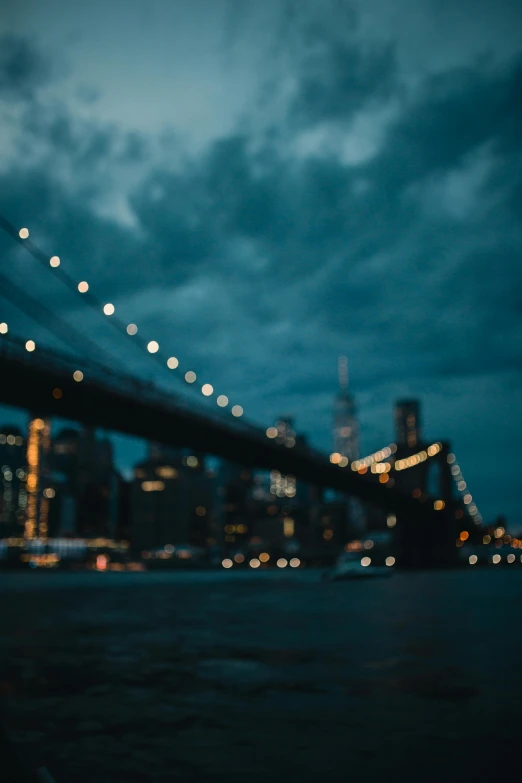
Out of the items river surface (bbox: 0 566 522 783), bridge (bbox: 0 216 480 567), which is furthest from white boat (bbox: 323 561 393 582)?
river surface (bbox: 0 566 522 783)

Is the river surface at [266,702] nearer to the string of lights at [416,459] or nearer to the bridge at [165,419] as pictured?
the bridge at [165,419]

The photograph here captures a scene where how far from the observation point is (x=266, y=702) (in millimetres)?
8812

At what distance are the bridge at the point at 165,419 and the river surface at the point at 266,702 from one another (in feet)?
78.1

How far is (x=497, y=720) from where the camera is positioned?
7.71 meters

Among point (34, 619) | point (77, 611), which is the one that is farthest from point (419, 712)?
point (77, 611)

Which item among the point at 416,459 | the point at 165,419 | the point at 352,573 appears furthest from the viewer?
the point at 416,459

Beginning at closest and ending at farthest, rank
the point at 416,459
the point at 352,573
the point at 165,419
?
the point at 165,419, the point at 352,573, the point at 416,459

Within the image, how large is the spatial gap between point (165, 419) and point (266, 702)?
40675 millimetres

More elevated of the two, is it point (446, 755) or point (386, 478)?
point (386, 478)

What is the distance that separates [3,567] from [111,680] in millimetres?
125574

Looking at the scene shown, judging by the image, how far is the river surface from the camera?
20.2 ft

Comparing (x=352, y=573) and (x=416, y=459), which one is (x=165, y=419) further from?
(x=416, y=459)

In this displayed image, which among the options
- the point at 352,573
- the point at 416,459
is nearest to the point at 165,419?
the point at 352,573

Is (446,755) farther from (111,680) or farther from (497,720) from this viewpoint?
(111,680)
